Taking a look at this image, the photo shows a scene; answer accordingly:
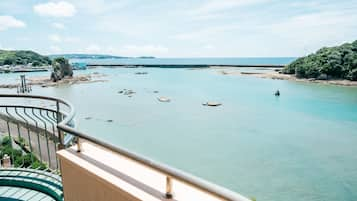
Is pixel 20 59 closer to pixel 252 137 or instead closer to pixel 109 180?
pixel 252 137

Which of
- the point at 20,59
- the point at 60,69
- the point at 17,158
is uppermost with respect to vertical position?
the point at 20,59

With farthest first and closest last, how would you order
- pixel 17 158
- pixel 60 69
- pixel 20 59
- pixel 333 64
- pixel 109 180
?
pixel 20 59
pixel 60 69
pixel 333 64
pixel 17 158
pixel 109 180

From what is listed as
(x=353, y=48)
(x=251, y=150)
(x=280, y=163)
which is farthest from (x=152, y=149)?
(x=353, y=48)

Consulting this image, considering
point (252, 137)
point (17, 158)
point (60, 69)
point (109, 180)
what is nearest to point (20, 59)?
point (60, 69)

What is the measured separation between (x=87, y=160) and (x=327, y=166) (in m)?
10.6

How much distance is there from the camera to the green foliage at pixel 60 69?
3921 centimetres

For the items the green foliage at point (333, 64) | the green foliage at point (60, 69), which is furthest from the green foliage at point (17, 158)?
the green foliage at point (60, 69)

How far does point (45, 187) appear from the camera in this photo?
2.12 metres

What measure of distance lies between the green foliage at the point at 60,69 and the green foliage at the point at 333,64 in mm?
35842

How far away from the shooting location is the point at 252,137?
13.1 metres

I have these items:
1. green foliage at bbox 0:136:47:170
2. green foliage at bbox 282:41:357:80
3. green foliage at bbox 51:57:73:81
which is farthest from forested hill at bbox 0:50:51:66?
green foliage at bbox 0:136:47:170

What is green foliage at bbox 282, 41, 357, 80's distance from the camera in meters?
30.3

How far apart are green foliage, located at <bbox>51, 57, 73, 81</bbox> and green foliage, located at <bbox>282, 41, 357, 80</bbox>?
118ft

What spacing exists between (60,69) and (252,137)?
35.9 metres
